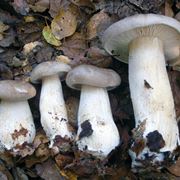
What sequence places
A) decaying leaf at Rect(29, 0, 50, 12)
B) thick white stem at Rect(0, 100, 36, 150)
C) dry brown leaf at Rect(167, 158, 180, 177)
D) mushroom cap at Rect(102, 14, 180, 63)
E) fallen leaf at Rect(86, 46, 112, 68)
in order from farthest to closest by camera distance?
1. decaying leaf at Rect(29, 0, 50, 12)
2. fallen leaf at Rect(86, 46, 112, 68)
3. thick white stem at Rect(0, 100, 36, 150)
4. dry brown leaf at Rect(167, 158, 180, 177)
5. mushroom cap at Rect(102, 14, 180, 63)

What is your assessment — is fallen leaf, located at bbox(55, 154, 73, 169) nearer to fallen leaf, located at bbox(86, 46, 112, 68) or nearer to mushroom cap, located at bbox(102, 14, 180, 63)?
fallen leaf, located at bbox(86, 46, 112, 68)

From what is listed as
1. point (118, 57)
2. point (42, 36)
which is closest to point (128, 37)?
point (118, 57)

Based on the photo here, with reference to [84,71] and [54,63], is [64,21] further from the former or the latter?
[84,71]

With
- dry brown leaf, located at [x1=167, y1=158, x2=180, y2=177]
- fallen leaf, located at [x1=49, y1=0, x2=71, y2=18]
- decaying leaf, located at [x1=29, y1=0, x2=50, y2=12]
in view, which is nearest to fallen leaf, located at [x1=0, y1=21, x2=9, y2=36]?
decaying leaf, located at [x1=29, y1=0, x2=50, y2=12]

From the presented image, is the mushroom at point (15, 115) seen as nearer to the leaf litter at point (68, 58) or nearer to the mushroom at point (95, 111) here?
the leaf litter at point (68, 58)

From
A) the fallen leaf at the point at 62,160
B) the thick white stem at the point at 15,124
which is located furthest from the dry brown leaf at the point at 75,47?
the fallen leaf at the point at 62,160
